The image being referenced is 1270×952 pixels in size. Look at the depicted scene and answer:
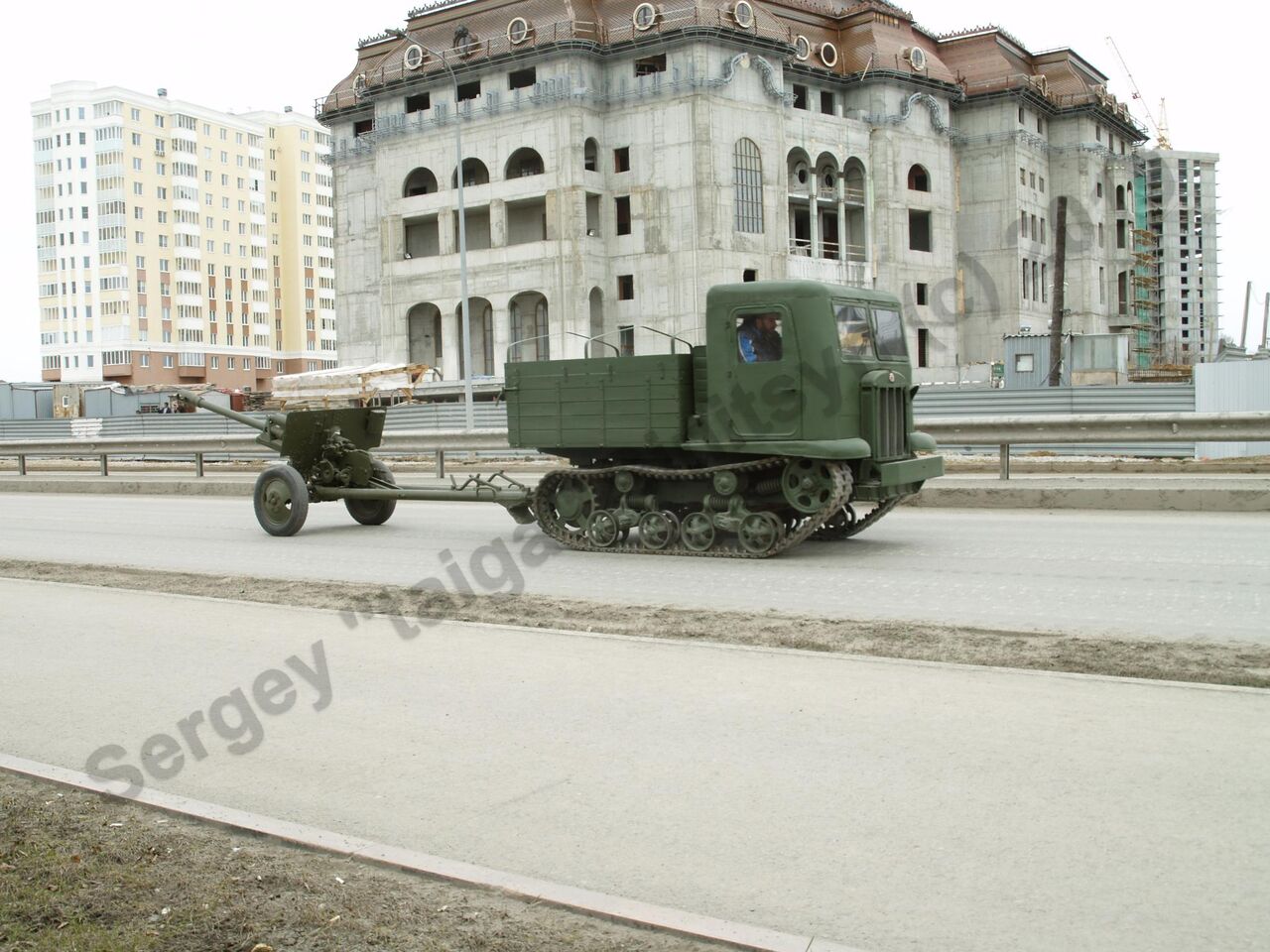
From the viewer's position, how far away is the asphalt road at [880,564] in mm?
9266

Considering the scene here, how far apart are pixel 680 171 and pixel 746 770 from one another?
207 ft

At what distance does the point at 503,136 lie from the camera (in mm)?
69125

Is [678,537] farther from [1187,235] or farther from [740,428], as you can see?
[1187,235]

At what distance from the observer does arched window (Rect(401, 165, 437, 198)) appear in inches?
2936

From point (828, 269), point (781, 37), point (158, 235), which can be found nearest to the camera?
point (781, 37)

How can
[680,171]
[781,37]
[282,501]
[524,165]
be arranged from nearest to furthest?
1. [282,501]
2. [680,171]
3. [781,37]
4. [524,165]

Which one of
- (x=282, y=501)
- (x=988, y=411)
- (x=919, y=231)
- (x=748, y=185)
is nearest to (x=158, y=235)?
(x=748, y=185)

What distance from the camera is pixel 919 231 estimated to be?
82.1 metres

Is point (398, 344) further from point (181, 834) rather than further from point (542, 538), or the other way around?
point (181, 834)

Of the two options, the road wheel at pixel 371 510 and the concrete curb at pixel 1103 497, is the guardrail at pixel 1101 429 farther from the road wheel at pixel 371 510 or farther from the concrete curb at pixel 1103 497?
the road wheel at pixel 371 510

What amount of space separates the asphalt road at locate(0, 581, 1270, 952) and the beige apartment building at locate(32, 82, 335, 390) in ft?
403

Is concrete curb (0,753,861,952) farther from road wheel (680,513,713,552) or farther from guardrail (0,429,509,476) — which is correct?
guardrail (0,429,509,476)

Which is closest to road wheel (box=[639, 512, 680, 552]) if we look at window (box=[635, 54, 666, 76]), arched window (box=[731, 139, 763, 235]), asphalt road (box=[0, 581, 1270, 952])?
asphalt road (box=[0, 581, 1270, 952])

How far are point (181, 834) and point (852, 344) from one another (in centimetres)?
896
